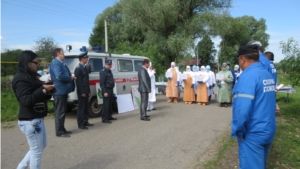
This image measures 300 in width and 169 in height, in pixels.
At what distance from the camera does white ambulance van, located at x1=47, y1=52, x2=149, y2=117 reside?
318 inches

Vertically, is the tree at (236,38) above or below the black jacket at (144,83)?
above

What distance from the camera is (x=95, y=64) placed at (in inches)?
336

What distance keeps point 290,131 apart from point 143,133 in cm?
405

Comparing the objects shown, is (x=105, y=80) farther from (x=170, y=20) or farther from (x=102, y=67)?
(x=170, y=20)

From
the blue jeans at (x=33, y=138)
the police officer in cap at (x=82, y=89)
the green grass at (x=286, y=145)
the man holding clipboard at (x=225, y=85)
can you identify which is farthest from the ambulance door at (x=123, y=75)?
the blue jeans at (x=33, y=138)

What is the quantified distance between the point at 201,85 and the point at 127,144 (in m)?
6.90

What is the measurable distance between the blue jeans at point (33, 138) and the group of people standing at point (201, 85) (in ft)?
29.7

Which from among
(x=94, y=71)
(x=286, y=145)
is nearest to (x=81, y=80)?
(x=94, y=71)

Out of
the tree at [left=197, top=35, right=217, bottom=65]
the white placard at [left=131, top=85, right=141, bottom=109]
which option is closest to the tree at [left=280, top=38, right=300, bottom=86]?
the white placard at [left=131, top=85, right=141, bottom=109]

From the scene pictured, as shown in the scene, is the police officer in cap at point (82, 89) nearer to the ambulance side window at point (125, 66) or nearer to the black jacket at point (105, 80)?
the black jacket at point (105, 80)

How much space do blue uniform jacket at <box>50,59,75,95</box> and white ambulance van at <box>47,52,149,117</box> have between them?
1.67 meters

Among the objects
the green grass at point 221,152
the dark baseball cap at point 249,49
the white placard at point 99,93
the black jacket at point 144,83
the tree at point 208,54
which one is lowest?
the green grass at point 221,152

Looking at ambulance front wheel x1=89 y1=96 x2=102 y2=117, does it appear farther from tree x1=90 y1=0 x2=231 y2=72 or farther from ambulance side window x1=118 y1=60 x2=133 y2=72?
A: tree x1=90 y1=0 x2=231 y2=72

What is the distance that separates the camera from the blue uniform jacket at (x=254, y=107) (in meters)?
2.61
